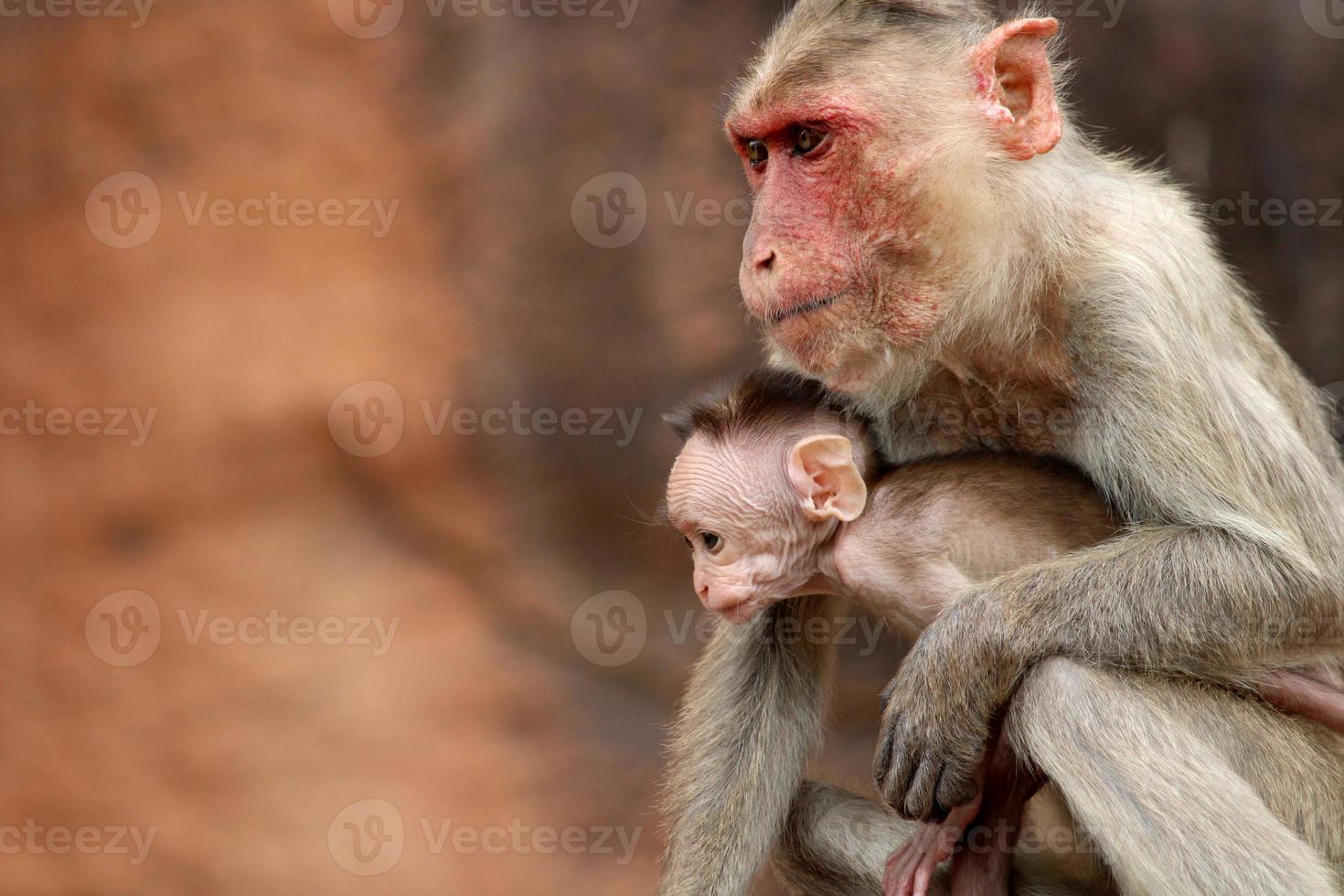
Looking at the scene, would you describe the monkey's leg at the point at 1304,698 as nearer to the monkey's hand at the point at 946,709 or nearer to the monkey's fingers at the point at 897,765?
the monkey's hand at the point at 946,709

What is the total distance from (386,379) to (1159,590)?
5042 mm

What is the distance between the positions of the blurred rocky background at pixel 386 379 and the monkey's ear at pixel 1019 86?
11.9 feet

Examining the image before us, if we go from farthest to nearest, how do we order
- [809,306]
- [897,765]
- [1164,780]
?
[809,306], [897,765], [1164,780]

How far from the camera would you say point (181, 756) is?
27.1ft

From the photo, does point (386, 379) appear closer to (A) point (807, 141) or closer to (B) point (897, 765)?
(A) point (807, 141)

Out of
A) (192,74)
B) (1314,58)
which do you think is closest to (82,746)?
(192,74)

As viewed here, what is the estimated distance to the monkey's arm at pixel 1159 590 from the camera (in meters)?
4.41

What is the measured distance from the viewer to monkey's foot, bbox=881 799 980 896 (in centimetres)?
477

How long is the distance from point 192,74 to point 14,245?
1.37m

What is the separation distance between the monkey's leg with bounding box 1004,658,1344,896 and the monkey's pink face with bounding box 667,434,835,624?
1017mm

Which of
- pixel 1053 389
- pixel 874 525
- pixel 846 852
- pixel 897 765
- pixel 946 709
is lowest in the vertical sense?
pixel 846 852

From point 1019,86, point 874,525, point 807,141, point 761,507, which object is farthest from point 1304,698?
point 807,141

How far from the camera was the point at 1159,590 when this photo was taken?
4.43 m

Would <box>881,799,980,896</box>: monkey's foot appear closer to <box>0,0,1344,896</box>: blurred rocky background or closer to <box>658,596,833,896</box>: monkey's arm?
<box>658,596,833,896</box>: monkey's arm
